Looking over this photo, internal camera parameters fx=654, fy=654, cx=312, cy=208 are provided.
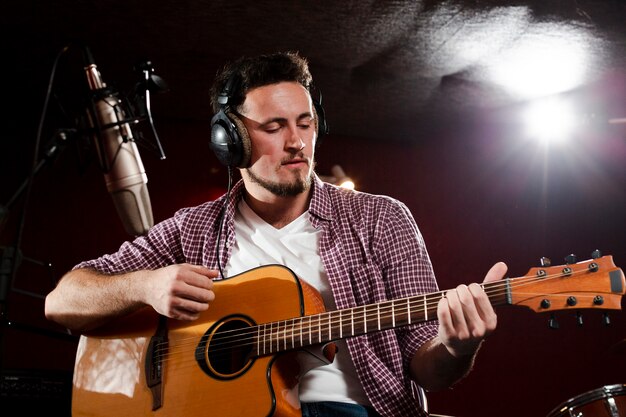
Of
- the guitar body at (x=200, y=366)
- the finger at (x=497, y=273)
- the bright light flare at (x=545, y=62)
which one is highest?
the bright light flare at (x=545, y=62)

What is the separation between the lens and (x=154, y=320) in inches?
84.1

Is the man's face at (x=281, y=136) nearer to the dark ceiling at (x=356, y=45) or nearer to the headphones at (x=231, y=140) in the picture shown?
the headphones at (x=231, y=140)

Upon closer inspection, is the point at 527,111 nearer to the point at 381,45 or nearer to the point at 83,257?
the point at 381,45

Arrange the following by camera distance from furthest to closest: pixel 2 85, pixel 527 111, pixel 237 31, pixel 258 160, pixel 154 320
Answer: pixel 527 111
pixel 2 85
pixel 237 31
pixel 258 160
pixel 154 320

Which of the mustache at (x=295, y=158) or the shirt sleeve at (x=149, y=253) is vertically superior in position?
the mustache at (x=295, y=158)

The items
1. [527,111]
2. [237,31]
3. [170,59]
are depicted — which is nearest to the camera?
[237,31]

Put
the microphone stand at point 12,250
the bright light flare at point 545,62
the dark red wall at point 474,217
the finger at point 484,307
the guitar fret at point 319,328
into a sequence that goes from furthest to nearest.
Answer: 1. the dark red wall at point 474,217
2. the bright light flare at point 545,62
3. the guitar fret at point 319,328
4. the microphone stand at point 12,250
5. the finger at point 484,307

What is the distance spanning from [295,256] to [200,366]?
1.65 ft

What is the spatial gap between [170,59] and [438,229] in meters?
3.23

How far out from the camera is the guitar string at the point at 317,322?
62.6 inches

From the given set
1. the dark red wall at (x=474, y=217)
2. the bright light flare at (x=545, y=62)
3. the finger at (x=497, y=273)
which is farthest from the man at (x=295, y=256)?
the dark red wall at (x=474, y=217)

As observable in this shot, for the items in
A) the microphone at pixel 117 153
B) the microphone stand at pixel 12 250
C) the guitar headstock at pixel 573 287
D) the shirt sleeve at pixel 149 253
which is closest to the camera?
the guitar headstock at pixel 573 287

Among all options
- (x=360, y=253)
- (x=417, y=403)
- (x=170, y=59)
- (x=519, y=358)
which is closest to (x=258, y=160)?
(x=360, y=253)

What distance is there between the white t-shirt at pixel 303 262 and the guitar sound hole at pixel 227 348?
6.8 inches
